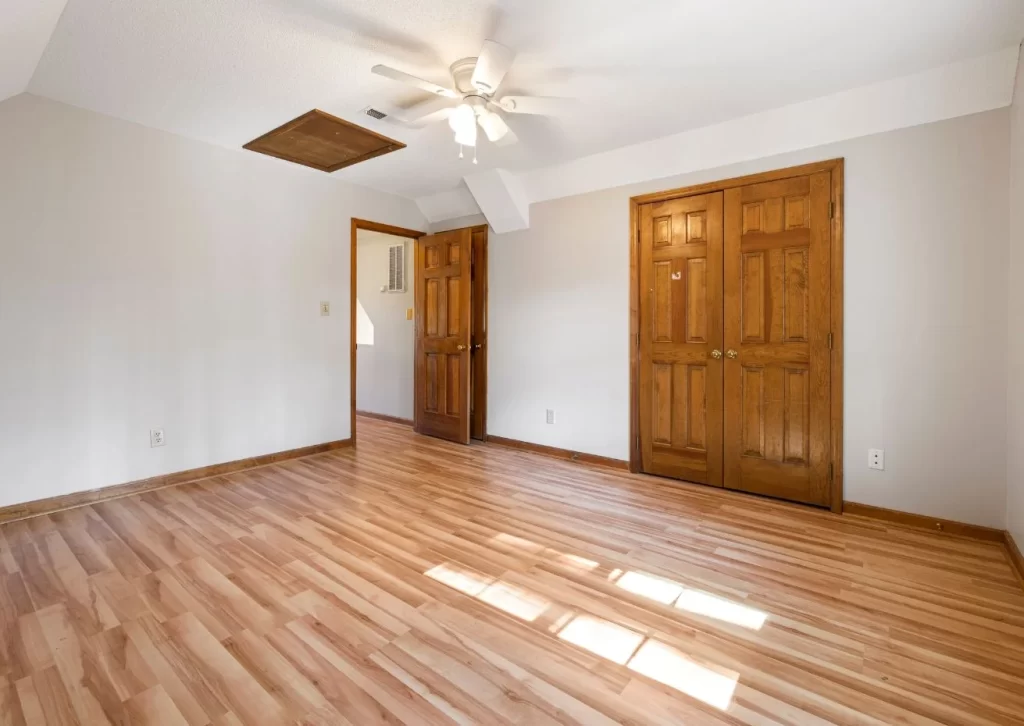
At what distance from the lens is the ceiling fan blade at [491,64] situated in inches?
81.9

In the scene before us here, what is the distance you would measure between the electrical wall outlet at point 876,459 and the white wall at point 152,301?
416 centimetres

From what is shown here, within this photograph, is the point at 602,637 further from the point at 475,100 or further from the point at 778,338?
the point at 475,100

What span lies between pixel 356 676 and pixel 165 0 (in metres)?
2.77

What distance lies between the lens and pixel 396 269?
Result: 583 centimetres

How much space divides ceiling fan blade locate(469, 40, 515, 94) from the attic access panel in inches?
54.8

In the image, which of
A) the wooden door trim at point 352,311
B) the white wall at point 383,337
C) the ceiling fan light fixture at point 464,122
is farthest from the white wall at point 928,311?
the white wall at point 383,337

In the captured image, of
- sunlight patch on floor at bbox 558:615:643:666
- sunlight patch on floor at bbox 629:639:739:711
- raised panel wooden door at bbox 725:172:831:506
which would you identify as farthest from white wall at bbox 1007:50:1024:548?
sunlight patch on floor at bbox 558:615:643:666

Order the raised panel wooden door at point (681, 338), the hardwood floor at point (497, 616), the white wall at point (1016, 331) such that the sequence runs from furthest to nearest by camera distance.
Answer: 1. the raised panel wooden door at point (681, 338)
2. the white wall at point (1016, 331)
3. the hardwood floor at point (497, 616)

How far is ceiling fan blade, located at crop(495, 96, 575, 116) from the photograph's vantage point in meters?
2.84

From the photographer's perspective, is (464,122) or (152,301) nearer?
(464,122)

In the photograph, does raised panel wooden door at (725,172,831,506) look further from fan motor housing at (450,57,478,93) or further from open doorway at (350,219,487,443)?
open doorway at (350,219,487,443)

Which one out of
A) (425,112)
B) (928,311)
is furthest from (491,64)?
(928,311)

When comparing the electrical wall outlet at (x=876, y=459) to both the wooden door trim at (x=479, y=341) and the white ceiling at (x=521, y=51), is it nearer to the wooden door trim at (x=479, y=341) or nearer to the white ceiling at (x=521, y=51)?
the white ceiling at (x=521, y=51)

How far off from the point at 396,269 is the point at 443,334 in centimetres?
138
